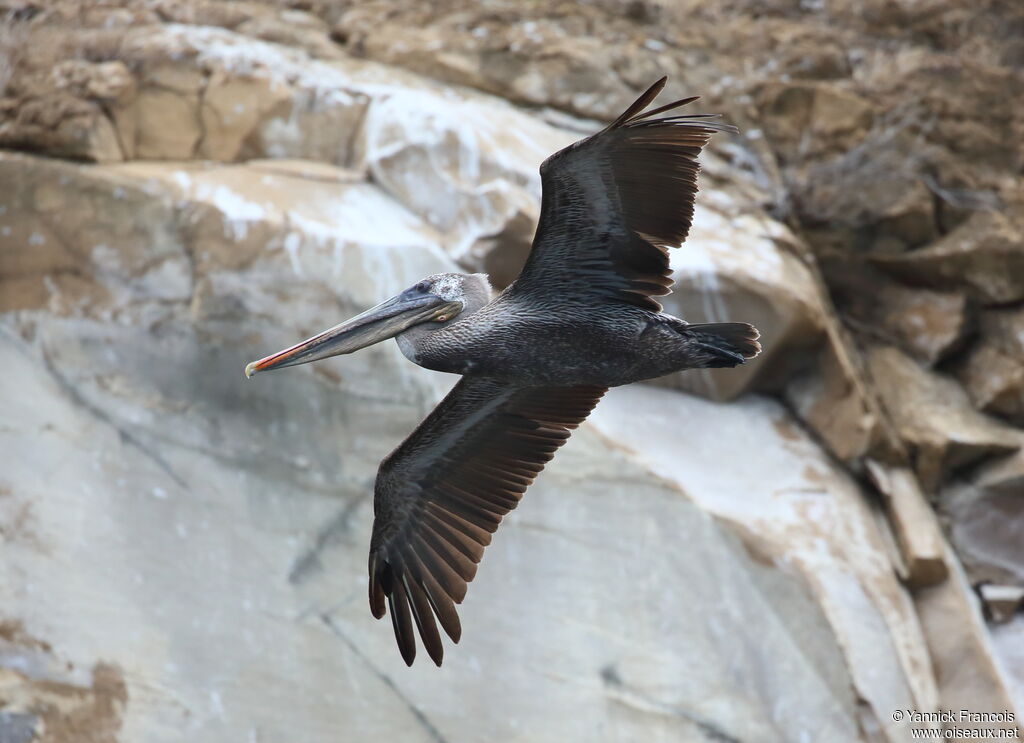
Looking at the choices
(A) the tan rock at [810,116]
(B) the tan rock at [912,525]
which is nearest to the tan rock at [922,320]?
(B) the tan rock at [912,525]

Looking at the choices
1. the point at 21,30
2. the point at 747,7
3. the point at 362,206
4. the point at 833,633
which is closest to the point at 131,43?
the point at 21,30

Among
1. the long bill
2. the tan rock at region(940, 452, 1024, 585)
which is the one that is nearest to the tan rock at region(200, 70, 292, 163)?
the long bill

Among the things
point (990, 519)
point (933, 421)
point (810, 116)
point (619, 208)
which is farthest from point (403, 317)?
point (810, 116)

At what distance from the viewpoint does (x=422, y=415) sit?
6.05 meters

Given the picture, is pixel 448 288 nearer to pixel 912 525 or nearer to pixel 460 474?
pixel 460 474

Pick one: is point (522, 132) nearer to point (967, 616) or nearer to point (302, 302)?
point (302, 302)

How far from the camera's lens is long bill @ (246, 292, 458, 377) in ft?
12.8

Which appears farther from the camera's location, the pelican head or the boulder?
the boulder

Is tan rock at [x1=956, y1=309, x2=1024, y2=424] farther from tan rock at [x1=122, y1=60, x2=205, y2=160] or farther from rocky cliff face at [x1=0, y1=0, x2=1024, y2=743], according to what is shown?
tan rock at [x1=122, y1=60, x2=205, y2=160]

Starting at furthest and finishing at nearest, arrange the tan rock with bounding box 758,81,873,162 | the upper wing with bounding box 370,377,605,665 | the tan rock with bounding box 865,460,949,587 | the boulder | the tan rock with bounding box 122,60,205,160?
the tan rock with bounding box 758,81,873,162, the tan rock with bounding box 122,60,205,160, the tan rock with bounding box 865,460,949,587, the boulder, the upper wing with bounding box 370,377,605,665

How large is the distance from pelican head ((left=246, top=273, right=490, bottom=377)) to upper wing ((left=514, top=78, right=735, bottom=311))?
211 mm

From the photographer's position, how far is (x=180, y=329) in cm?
616

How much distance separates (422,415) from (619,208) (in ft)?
8.37

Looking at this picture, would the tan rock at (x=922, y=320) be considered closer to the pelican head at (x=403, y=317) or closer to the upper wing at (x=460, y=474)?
the upper wing at (x=460, y=474)
